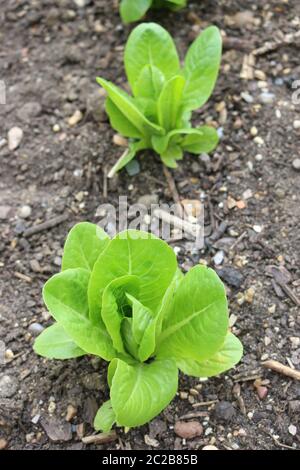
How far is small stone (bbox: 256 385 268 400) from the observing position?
1930 mm

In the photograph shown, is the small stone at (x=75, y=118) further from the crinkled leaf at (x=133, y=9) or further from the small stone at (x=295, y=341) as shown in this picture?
the small stone at (x=295, y=341)

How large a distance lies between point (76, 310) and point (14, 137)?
995 mm

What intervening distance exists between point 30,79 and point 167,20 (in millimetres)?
614

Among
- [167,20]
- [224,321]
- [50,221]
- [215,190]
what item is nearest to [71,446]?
[224,321]

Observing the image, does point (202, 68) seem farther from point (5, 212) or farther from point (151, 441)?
point (151, 441)

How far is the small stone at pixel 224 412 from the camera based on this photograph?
1.89 meters

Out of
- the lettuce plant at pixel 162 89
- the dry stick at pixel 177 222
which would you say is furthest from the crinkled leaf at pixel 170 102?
the dry stick at pixel 177 222

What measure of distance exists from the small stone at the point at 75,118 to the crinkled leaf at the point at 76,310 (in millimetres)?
954

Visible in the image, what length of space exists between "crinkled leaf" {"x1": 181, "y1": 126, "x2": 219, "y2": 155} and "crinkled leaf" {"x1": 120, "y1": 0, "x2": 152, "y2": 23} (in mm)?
600

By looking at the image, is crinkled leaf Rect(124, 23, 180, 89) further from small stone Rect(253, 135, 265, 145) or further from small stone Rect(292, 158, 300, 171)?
small stone Rect(292, 158, 300, 171)

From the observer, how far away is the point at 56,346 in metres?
1.87

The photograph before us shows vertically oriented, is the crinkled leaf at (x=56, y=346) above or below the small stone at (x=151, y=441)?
above
